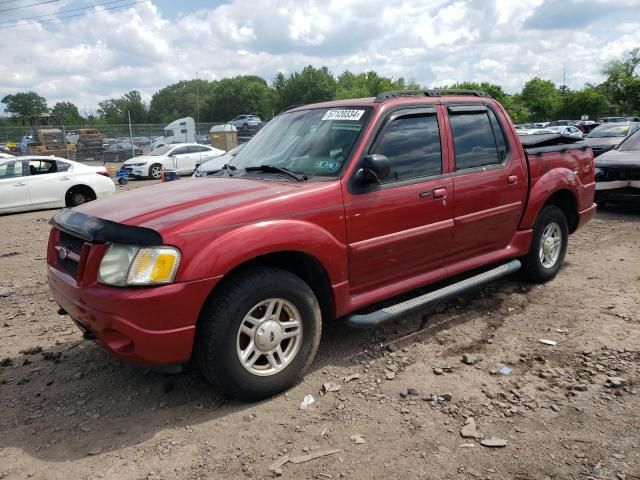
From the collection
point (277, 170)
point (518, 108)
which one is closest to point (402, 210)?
point (277, 170)

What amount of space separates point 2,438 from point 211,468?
134 centimetres

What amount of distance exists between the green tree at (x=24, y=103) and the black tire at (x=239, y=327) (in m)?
113

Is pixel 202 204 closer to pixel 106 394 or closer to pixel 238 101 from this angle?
pixel 106 394

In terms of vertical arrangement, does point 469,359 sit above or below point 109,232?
below

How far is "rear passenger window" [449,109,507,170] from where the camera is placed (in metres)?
4.52

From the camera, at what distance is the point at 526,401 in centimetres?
338

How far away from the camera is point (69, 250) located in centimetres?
347

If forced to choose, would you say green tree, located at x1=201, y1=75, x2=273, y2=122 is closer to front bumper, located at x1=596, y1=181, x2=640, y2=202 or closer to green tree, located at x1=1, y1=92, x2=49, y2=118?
green tree, located at x1=1, y1=92, x2=49, y2=118

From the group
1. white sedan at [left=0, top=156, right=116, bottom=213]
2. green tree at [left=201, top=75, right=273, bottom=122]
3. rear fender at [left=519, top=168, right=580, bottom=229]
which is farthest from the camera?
green tree at [left=201, top=75, right=273, bottom=122]

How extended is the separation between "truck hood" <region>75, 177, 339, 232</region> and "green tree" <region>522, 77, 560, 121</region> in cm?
6663

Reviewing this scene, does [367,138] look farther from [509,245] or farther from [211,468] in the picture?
[211,468]

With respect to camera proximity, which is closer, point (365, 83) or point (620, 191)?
point (620, 191)

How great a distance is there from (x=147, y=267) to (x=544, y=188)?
3.91 metres

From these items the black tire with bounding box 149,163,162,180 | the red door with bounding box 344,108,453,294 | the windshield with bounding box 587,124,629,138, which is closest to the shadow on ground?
the red door with bounding box 344,108,453,294
